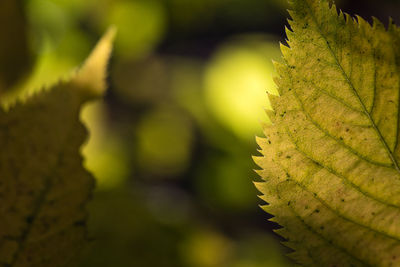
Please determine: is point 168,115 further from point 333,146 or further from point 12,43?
point 333,146

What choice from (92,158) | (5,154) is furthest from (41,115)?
(92,158)

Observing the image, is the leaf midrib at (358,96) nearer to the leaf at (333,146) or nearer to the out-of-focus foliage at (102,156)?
the leaf at (333,146)

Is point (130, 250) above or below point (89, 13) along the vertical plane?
below

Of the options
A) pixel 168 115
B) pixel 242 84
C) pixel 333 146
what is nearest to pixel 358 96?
pixel 333 146

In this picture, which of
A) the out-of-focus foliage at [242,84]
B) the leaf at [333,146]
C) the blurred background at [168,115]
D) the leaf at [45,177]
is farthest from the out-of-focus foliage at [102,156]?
the leaf at [333,146]

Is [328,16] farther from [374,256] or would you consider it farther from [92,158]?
[92,158]

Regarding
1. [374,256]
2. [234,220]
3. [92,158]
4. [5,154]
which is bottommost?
[234,220]

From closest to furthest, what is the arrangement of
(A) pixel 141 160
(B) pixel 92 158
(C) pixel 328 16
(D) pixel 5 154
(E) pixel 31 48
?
(C) pixel 328 16, (D) pixel 5 154, (E) pixel 31 48, (B) pixel 92 158, (A) pixel 141 160
